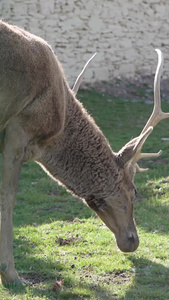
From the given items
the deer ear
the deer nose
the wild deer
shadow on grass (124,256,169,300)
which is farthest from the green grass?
the deer ear

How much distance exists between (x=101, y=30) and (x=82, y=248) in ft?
37.0

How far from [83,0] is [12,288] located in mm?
12622

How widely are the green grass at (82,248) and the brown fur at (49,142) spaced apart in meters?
0.30

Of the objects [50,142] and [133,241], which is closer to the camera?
[50,142]

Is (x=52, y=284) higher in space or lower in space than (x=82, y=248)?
higher

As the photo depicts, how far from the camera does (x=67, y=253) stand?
21.5 ft

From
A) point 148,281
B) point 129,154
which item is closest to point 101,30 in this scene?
point 129,154

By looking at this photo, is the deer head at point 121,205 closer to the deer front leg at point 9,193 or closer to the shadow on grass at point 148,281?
the shadow on grass at point 148,281

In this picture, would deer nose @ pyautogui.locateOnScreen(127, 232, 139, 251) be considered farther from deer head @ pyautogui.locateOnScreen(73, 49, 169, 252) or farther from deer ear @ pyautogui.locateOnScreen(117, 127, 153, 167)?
deer ear @ pyautogui.locateOnScreen(117, 127, 153, 167)

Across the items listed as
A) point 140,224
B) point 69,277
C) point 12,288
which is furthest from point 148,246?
point 12,288

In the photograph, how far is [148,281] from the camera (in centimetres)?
587

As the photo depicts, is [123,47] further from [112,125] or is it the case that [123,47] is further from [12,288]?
[12,288]

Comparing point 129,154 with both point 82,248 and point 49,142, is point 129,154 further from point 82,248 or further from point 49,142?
point 82,248

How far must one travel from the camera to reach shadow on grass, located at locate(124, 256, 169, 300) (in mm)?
5480
